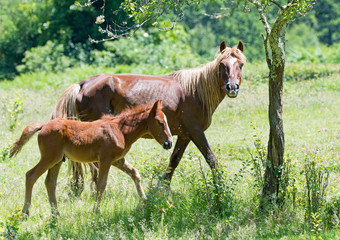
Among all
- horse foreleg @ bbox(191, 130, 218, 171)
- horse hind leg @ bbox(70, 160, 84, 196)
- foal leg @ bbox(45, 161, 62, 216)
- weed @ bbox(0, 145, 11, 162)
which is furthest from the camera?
weed @ bbox(0, 145, 11, 162)

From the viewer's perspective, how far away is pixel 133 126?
20.6ft

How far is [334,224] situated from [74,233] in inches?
126

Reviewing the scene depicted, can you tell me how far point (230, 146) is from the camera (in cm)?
1038

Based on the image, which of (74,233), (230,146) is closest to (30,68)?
(230,146)

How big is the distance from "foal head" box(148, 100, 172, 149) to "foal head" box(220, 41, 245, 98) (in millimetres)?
1147

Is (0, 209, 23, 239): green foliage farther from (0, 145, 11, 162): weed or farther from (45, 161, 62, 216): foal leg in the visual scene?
(0, 145, 11, 162): weed

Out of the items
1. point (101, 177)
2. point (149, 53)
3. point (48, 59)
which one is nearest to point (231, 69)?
point (101, 177)

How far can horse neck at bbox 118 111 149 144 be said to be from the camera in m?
6.27

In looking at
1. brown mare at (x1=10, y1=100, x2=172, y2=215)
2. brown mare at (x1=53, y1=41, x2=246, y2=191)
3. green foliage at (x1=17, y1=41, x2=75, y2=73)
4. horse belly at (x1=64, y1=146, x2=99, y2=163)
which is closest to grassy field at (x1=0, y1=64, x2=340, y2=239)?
brown mare at (x1=10, y1=100, x2=172, y2=215)

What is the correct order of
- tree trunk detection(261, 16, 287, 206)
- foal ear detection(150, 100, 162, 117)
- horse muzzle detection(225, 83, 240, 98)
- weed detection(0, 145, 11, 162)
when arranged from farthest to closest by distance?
weed detection(0, 145, 11, 162), horse muzzle detection(225, 83, 240, 98), foal ear detection(150, 100, 162, 117), tree trunk detection(261, 16, 287, 206)

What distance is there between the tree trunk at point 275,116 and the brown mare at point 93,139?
138 centimetres

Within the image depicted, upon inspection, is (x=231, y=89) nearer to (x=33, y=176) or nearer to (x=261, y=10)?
(x=261, y=10)

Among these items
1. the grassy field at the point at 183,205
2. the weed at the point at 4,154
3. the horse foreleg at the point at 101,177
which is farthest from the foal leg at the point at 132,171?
the weed at the point at 4,154

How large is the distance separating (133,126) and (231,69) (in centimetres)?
Answer: 176
